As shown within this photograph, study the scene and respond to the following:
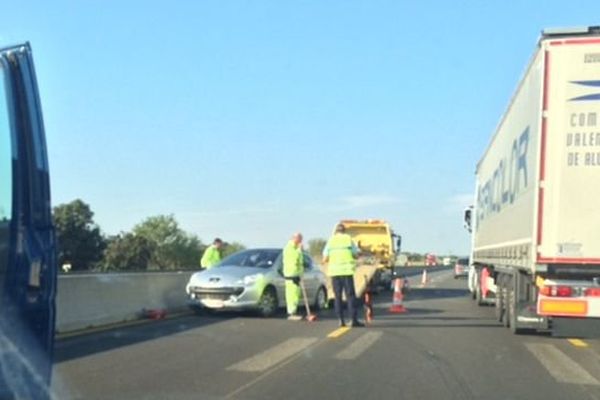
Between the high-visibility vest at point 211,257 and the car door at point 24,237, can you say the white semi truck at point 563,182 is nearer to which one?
the car door at point 24,237

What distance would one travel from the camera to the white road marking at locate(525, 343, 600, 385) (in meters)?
9.79

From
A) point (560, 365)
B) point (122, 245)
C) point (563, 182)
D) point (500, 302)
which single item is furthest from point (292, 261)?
point (122, 245)

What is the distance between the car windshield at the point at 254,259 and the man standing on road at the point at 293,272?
72cm

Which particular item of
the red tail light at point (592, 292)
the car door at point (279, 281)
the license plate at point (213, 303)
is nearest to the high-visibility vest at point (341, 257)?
the car door at point (279, 281)

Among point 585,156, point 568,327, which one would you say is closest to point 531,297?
point 568,327

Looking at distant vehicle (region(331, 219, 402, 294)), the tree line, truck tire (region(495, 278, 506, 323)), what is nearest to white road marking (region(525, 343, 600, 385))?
truck tire (region(495, 278, 506, 323))

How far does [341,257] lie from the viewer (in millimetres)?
16109

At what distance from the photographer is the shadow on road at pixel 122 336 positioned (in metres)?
11.5

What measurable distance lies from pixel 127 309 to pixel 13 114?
12.6m

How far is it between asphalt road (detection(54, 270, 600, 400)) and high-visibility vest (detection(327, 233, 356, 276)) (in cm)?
107

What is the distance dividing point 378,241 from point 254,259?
13494mm

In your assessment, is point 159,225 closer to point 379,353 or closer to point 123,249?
point 123,249

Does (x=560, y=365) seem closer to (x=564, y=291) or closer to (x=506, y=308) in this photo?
(x=564, y=291)

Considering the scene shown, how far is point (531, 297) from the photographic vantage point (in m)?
13.1
